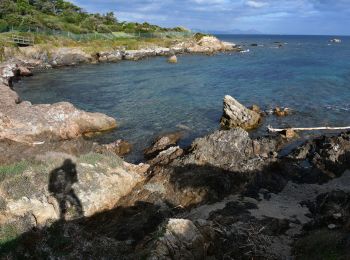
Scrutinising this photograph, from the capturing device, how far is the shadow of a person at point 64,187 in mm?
17062

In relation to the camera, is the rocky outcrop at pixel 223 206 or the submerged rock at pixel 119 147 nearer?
the rocky outcrop at pixel 223 206

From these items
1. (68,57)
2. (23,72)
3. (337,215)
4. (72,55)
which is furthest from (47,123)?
(72,55)

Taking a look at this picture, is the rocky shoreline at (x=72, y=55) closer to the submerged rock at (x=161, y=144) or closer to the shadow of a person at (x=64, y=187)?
the submerged rock at (x=161, y=144)

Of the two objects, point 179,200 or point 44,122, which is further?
point 44,122

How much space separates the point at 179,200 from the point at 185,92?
30984mm

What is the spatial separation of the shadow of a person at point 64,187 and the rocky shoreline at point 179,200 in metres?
0.05

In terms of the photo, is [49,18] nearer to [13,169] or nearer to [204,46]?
[204,46]

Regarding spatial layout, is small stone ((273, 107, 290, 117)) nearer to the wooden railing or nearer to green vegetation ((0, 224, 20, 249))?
green vegetation ((0, 224, 20, 249))

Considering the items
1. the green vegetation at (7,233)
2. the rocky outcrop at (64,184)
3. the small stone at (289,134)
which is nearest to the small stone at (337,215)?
the rocky outcrop at (64,184)

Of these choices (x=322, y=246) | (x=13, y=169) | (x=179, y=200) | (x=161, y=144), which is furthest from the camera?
(x=161, y=144)

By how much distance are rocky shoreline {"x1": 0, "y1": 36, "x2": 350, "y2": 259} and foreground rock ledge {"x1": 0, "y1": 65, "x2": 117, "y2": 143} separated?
0.56 feet

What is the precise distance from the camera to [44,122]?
28.4 metres

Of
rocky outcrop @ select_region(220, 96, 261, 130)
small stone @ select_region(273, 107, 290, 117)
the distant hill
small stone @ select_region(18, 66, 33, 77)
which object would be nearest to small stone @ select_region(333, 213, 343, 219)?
rocky outcrop @ select_region(220, 96, 261, 130)

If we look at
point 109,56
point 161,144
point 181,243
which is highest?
point 109,56
